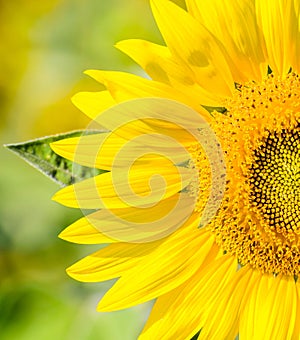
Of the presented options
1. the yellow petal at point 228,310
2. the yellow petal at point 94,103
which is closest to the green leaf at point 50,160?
the yellow petal at point 94,103

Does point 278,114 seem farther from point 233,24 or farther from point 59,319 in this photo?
point 59,319

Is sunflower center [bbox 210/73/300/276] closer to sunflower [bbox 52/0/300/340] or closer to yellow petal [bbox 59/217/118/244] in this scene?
sunflower [bbox 52/0/300/340]

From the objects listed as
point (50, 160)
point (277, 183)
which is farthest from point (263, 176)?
point (50, 160)

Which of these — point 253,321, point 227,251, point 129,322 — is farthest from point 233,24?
point 129,322

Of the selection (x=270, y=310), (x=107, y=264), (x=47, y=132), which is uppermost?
(x=47, y=132)

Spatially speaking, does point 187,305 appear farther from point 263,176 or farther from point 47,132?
point 47,132
